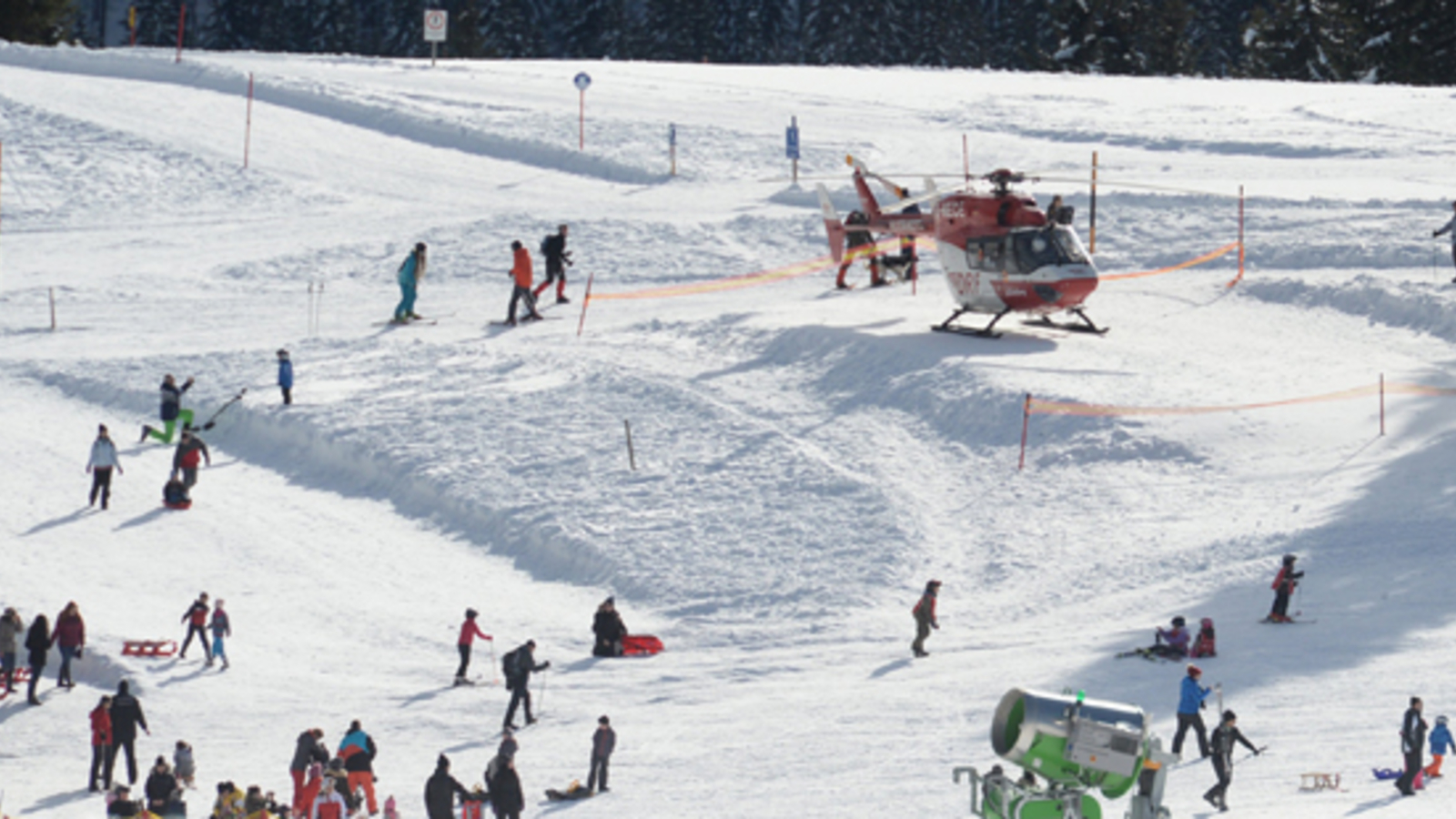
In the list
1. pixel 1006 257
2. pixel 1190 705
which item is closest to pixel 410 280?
pixel 1006 257

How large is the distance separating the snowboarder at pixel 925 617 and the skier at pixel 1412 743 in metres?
5.96

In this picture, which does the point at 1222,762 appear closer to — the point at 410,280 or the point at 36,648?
the point at 36,648

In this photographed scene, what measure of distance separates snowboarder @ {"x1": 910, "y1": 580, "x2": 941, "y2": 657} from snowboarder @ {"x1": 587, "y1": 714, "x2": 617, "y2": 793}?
4228mm

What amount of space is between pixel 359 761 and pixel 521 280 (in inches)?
604

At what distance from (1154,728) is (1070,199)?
20.0 meters

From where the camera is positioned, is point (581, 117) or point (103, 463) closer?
point (103, 463)

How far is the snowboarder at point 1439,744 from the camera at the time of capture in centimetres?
1565

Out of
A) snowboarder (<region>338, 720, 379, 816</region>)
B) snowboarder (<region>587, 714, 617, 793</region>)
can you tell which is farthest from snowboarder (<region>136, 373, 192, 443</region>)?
snowboarder (<region>587, 714, 617, 793</region>)

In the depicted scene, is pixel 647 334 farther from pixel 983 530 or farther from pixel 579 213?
pixel 983 530

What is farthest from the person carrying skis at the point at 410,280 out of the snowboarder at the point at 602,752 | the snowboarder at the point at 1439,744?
the snowboarder at the point at 1439,744

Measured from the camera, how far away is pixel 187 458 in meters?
26.4

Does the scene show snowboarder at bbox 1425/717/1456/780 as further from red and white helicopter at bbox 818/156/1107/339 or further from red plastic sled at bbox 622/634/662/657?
red and white helicopter at bbox 818/156/1107/339

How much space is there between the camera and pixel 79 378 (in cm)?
3069

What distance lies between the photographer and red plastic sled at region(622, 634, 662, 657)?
21.8 metres
